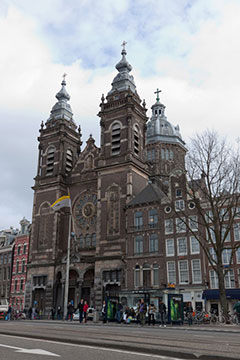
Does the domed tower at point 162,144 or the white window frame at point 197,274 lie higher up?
the domed tower at point 162,144

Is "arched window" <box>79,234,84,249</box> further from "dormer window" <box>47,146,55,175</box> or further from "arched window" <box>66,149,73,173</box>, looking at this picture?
"dormer window" <box>47,146,55,175</box>

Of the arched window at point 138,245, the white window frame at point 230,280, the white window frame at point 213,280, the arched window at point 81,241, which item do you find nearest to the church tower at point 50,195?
the arched window at point 81,241

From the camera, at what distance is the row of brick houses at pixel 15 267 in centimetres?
6031

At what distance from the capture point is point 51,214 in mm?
52375

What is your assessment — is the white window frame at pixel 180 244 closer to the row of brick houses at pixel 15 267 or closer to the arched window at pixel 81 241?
the arched window at pixel 81 241

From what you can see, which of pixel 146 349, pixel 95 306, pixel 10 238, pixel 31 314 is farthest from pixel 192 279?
pixel 10 238

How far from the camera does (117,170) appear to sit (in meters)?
48.3

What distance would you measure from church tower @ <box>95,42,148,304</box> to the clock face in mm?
3550

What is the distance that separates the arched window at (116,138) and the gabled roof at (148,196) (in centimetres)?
715

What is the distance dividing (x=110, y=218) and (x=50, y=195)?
11.9 metres

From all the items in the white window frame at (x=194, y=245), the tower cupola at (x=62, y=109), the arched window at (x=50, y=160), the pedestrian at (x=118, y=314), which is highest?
the tower cupola at (x=62, y=109)

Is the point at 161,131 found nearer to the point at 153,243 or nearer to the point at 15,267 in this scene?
the point at 15,267

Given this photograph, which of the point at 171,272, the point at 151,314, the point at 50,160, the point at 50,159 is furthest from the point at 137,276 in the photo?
the point at 50,159

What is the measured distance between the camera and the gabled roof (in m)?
43.8
